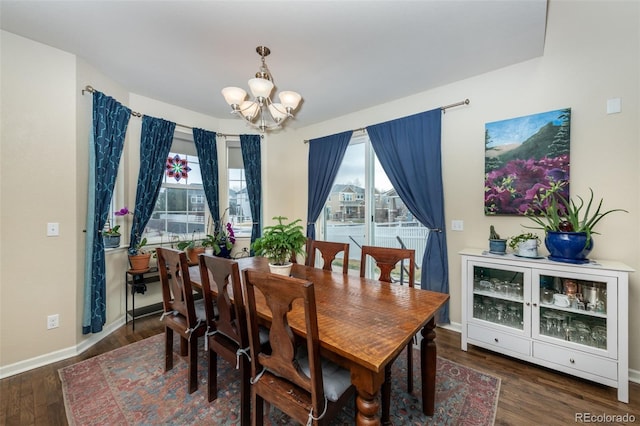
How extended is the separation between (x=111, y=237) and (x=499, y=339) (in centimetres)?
376

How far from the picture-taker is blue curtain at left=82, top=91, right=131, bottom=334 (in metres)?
2.32

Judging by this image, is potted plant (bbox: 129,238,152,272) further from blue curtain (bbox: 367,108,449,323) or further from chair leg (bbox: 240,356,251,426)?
blue curtain (bbox: 367,108,449,323)

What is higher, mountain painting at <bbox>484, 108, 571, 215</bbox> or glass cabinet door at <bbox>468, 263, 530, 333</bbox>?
mountain painting at <bbox>484, 108, 571, 215</bbox>

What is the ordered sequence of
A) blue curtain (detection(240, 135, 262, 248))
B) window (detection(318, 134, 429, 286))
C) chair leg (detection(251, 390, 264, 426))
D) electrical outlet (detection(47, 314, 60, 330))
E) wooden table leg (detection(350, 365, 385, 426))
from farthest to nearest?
blue curtain (detection(240, 135, 262, 248)), window (detection(318, 134, 429, 286)), electrical outlet (detection(47, 314, 60, 330)), chair leg (detection(251, 390, 264, 426)), wooden table leg (detection(350, 365, 385, 426))

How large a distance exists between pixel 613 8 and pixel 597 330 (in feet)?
7.99

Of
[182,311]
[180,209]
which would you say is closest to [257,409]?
[182,311]

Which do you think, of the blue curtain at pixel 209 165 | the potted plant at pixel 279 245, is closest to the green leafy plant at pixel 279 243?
the potted plant at pixel 279 245

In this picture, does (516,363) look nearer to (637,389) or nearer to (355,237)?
(637,389)

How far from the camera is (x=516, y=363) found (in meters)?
2.08

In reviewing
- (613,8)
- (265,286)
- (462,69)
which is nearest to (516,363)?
(265,286)

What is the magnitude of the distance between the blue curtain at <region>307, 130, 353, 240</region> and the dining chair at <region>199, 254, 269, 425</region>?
2354mm

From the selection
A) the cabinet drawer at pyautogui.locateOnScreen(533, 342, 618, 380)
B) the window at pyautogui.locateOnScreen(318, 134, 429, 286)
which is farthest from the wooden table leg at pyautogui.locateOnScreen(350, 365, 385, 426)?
the window at pyautogui.locateOnScreen(318, 134, 429, 286)

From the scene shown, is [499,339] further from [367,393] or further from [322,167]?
[322,167]

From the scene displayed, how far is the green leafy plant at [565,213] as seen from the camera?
189 cm
